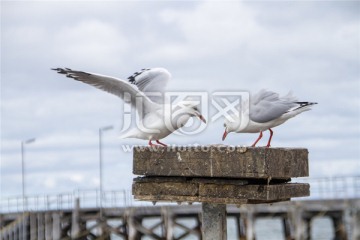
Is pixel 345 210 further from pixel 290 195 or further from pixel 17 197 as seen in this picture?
pixel 290 195

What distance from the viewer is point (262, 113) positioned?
32.0 ft

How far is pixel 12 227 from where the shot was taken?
121 ft

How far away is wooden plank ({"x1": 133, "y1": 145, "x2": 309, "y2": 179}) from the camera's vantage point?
743 cm

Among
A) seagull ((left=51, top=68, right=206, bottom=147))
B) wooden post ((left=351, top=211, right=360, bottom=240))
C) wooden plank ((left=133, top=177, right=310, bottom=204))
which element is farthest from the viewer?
wooden post ((left=351, top=211, right=360, bottom=240))

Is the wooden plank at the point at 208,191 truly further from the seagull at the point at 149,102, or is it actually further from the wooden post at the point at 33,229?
the wooden post at the point at 33,229

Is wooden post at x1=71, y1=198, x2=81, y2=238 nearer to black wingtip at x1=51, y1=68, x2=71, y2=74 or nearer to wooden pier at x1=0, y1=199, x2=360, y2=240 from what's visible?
wooden pier at x1=0, y1=199, x2=360, y2=240

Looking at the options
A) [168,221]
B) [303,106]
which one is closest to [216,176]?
[303,106]

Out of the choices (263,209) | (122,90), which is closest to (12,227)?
(263,209)

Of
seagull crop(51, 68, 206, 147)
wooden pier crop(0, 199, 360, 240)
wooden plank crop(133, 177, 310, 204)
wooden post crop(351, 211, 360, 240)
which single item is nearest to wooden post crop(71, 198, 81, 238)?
Answer: wooden pier crop(0, 199, 360, 240)

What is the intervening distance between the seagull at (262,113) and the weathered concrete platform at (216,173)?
1.53 meters

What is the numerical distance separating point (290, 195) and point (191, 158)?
41.8 inches

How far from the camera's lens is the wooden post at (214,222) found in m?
7.88

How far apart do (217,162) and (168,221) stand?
82.7ft

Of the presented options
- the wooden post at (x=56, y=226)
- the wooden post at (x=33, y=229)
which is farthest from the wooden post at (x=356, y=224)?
the wooden post at (x=33, y=229)
